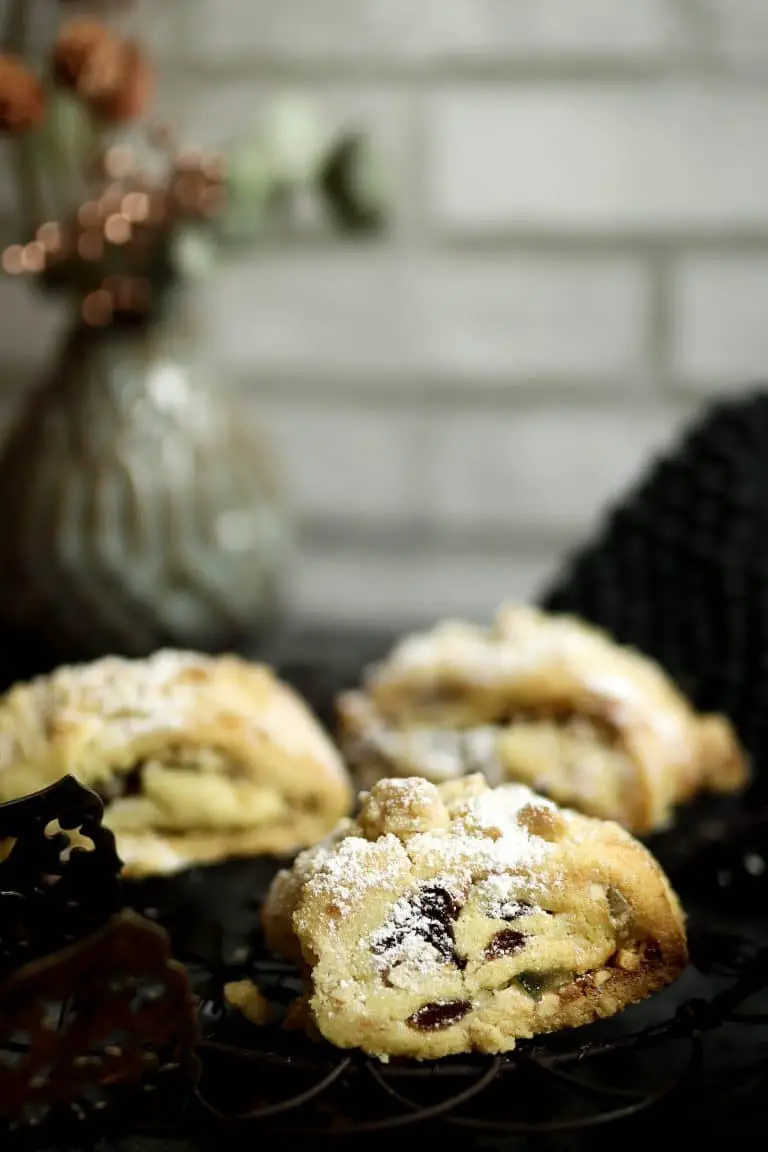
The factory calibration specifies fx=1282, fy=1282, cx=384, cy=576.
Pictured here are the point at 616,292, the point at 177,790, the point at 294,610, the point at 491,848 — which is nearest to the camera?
the point at 491,848

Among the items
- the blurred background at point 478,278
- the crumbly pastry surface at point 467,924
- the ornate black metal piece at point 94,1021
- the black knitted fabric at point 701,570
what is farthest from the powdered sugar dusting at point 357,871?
the blurred background at point 478,278

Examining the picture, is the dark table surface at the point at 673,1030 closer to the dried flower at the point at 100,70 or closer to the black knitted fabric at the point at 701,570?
the black knitted fabric at the point at 701,570

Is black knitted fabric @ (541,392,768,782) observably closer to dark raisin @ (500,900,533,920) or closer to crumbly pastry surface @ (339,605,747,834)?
crumbly pastry surface @ (339,605,747,834)

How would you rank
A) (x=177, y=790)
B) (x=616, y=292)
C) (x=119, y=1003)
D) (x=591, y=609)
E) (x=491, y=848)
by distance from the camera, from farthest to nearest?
(x=616, y=292), (x=591, y=609), (x=177, y=790), (x=491, y=848), (x=119, y=1003)

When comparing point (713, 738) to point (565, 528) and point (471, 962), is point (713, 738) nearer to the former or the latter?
point (471, 962)

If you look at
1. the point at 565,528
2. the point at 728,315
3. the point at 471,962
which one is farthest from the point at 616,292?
the point at 471,962

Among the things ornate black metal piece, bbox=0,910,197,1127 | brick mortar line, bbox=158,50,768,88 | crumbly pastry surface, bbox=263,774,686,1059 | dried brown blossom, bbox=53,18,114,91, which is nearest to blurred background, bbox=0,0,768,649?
brick mortar line, bbox=158,50,768,88
